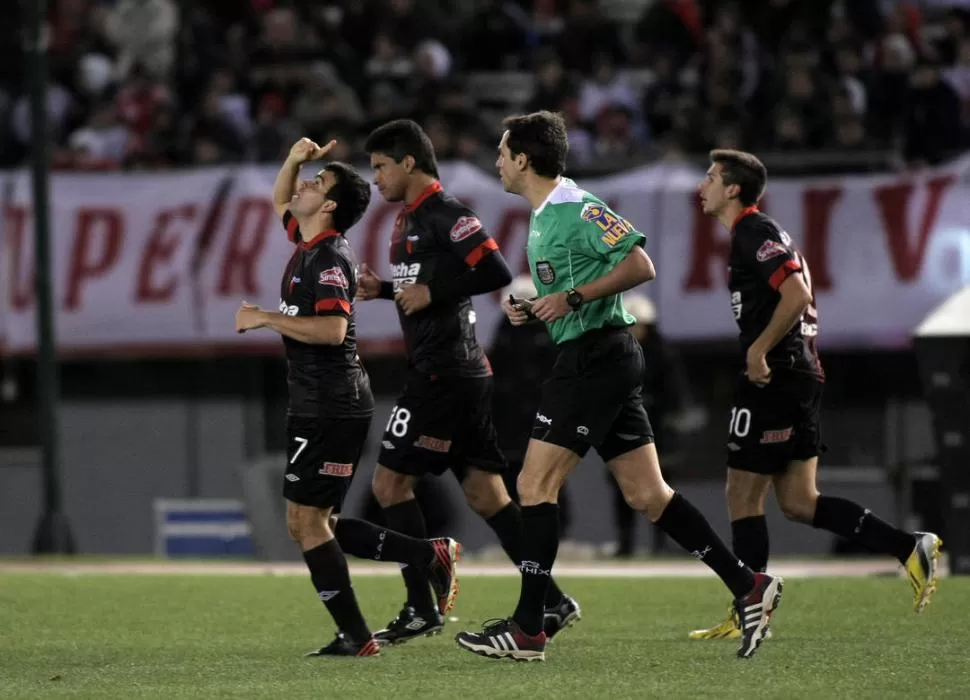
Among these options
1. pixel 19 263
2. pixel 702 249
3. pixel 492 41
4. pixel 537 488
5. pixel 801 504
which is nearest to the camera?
pixel 537 488

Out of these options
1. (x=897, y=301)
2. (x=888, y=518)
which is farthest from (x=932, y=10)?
(x=888, y=518)

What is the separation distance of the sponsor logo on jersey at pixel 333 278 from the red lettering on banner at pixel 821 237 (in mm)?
8334

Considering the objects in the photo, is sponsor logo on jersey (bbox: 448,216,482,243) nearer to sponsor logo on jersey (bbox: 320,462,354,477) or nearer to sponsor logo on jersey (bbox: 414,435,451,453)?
sponsor logo on jersey (bbox: 414,435,451,453)

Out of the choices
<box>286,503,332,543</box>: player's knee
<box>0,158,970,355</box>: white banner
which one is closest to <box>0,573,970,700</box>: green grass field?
<box>286,503,332,543</box>: player's knee

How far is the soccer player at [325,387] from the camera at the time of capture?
8.26 m

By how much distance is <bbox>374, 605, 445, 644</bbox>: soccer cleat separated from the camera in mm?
8922

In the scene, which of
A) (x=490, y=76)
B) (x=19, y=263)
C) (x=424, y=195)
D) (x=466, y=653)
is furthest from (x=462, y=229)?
(x=490, y=76)

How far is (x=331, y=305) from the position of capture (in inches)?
323

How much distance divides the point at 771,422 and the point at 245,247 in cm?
889

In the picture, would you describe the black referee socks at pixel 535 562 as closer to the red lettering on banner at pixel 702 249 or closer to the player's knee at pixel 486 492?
the player's knee at pixel 486 492

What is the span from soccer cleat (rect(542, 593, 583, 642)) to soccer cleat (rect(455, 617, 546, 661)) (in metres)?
0.84

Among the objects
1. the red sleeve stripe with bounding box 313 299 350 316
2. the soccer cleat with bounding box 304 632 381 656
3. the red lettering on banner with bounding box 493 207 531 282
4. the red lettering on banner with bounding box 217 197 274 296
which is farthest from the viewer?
the red lettering on banner with bounding box 217 197 274 296

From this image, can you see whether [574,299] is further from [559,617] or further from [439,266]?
[559,617]

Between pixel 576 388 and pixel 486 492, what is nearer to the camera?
pixel 576 388
